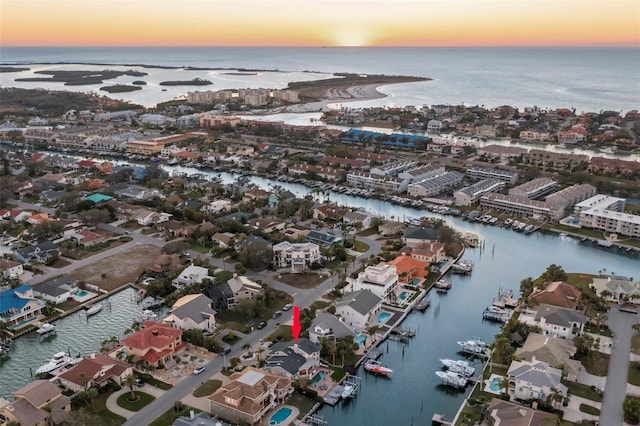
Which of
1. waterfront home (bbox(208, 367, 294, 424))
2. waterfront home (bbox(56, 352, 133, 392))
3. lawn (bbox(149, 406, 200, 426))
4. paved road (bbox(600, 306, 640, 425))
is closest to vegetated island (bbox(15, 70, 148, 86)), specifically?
waterfront home (bbox(56, 352, 133, 392))

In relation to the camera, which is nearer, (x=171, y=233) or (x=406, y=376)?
(x=406, y=376)

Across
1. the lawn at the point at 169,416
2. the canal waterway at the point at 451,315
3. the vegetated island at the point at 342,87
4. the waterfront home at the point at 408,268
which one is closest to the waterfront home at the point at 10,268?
the lawn at the point at 169,416

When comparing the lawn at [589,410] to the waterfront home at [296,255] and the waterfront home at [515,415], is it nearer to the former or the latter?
the waterfront home at [515,415]

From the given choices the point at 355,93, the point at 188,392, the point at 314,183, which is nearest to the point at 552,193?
the point at 314,183

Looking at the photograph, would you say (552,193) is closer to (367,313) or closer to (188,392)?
(367,313)

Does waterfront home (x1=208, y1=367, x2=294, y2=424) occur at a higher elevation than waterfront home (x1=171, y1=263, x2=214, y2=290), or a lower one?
lower

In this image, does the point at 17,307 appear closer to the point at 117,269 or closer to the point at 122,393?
the point at 117,269

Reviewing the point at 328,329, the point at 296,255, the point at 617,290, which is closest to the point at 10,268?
the point at 296,255

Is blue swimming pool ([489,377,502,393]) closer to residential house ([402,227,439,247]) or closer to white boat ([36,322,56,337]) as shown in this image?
residential house ([402,227,439,247])

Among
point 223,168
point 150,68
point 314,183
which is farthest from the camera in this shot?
point 150,68
